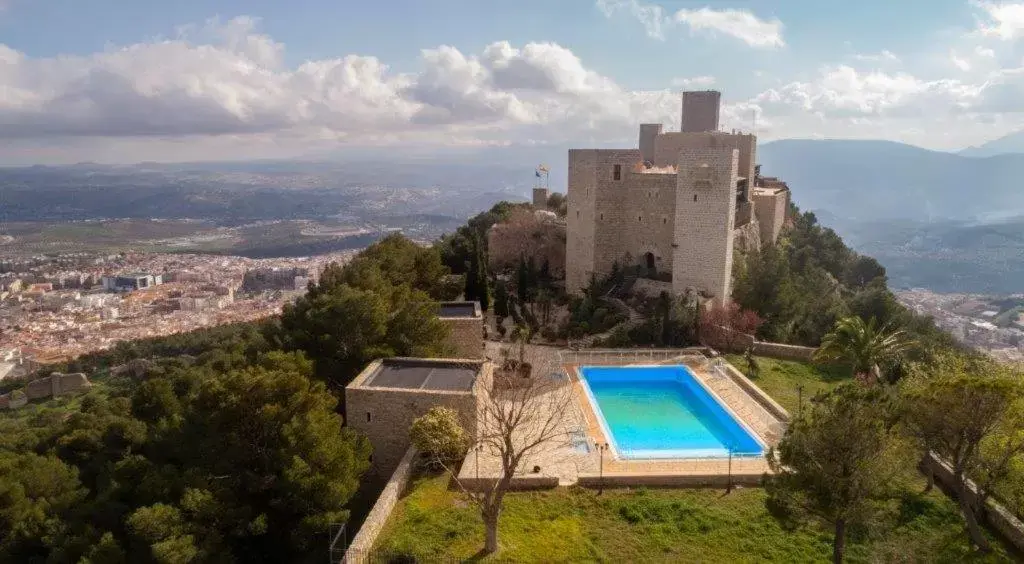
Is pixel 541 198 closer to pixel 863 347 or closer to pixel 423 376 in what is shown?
pixel 863 347

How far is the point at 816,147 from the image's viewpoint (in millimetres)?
168750

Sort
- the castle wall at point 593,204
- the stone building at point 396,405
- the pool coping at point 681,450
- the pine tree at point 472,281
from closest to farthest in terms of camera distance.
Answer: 1. the stone building at point 396,405
2. the pool coping at point 681,450
3. the castle wall at point 593,204
4. the pine tree at point 472,281

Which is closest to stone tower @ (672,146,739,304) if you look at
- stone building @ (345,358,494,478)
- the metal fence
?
the metal fence

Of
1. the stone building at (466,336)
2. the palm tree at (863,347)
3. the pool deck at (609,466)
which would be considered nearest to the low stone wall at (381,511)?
the pool deck at (609,466)

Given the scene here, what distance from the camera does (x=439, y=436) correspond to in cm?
935

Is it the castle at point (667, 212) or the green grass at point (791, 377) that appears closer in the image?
the green grass at point (791, 377)

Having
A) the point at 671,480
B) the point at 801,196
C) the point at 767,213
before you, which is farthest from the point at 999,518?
the point at 801,196

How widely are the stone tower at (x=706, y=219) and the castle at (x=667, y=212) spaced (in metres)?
0.03

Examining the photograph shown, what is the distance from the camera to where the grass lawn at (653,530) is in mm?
7285

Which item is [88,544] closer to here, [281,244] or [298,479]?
[298,479]

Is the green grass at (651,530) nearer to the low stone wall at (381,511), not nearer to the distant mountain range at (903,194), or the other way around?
the low stone wall at (381,511)

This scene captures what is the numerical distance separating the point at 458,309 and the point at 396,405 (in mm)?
6555

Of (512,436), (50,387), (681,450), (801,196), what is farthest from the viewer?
(801,196)

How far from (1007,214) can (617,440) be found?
162 metres
